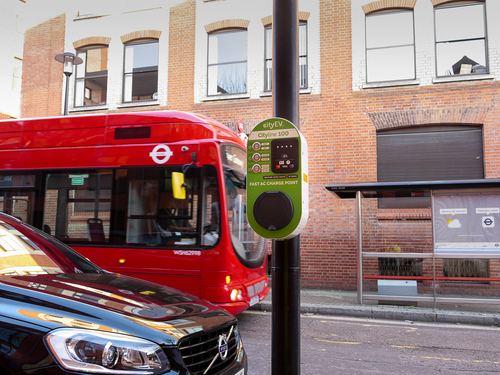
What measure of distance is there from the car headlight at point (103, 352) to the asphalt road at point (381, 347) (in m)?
2.71

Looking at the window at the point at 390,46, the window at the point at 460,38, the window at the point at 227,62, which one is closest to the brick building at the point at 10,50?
the window at the point at 227,62

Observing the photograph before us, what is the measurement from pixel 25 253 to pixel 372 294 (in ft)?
Result: 24.7

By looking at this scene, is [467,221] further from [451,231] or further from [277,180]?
[277,180]

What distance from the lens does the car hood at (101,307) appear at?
2.17m

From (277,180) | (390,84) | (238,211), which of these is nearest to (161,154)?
(238,211)

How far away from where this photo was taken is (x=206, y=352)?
8.16ft

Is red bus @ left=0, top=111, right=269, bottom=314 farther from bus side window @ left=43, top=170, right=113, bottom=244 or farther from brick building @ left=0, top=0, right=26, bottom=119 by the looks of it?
brick building @ left=0, top=0, right=26, bottom=119

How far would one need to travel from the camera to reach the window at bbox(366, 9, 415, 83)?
456 inches

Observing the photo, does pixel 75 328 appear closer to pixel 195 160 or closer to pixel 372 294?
pixel 195 160

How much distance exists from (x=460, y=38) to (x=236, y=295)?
948cm

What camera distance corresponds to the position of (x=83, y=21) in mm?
14578

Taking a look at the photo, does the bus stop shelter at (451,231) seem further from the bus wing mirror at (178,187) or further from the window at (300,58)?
the window at (300,58)

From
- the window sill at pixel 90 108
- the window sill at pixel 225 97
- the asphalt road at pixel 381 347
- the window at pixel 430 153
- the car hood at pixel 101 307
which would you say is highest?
the window sill at pixel 90 108

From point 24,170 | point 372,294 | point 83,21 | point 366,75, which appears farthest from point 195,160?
point 83,21
